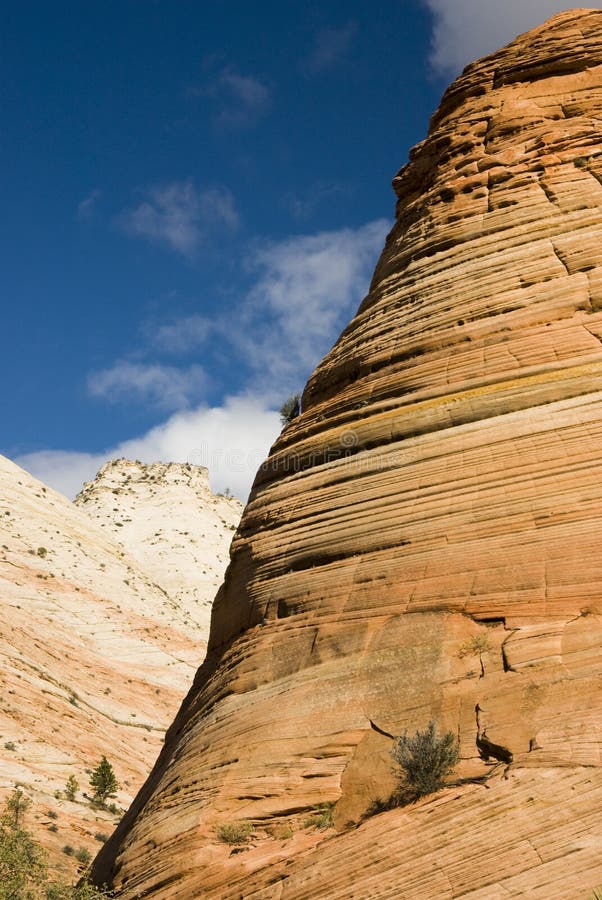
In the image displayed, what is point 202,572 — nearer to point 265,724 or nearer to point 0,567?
point 0,567

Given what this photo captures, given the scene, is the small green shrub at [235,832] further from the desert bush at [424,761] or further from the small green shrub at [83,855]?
the small green shrub at [83,855]

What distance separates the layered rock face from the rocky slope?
39.5 ft

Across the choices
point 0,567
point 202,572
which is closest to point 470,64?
point 0,567

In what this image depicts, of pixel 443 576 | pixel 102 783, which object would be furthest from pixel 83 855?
pixel 443 576

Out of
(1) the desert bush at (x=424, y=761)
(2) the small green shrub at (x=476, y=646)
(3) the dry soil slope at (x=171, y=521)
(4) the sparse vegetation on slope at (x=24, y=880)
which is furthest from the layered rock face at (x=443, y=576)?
(3) the dry soil slope at (x=171, y=521)

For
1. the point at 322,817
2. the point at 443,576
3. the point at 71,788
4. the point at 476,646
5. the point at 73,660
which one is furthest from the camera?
the point at 73,660

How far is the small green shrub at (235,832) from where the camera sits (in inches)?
369

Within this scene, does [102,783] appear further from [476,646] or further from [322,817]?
[476,646]

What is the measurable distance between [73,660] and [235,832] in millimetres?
32677

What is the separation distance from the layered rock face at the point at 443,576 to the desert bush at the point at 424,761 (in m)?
0.14

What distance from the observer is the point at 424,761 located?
27.1ft

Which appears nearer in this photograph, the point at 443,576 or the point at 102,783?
the point at 443,576

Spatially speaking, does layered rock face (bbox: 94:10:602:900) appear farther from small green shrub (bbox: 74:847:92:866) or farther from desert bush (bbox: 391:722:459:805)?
small green shrub (bbox: 74:847:92:866)

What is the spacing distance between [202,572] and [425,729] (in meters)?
62.5
